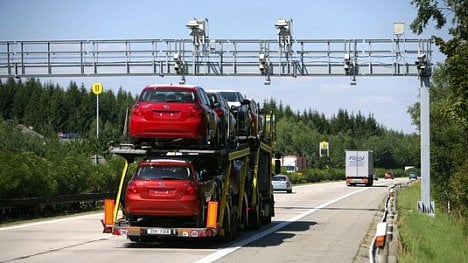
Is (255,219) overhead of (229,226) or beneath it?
beneath

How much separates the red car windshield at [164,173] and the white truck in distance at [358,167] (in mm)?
67645

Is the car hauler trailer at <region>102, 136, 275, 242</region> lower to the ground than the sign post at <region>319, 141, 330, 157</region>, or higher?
higher

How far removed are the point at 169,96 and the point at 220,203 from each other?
2809 mm

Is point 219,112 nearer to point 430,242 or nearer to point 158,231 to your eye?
point 158,231

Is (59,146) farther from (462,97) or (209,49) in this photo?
(462,97)

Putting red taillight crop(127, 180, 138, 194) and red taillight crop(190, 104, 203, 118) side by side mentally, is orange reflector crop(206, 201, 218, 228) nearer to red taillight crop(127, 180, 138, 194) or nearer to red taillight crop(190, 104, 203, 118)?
red taillight crop(127, 180, 138, 194)

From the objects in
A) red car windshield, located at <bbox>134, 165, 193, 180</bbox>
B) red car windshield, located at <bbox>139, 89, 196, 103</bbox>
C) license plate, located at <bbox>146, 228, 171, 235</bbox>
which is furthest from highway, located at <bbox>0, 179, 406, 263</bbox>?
red car windshield, located at <bbox>139, 89, 196, 103</bbox>

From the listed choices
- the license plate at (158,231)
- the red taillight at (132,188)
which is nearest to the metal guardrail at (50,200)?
the red taillight at (132,188)

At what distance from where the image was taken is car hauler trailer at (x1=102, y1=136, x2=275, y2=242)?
60.0 ft

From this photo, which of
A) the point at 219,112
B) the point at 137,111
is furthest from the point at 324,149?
the point at 137,111

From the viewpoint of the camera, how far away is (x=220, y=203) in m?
19.2

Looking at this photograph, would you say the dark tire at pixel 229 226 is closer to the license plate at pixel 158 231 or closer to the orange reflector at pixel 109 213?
the license plate at pixel 158 231

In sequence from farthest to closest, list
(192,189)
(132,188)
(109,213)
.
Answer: (109,213), (132,188), (192,189)

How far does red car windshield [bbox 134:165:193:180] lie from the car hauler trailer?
616mm
